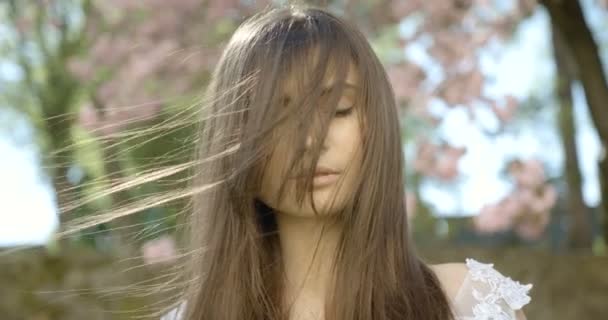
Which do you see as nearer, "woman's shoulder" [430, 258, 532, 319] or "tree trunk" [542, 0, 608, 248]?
"woman's shoulder" [430, 258, 532, 319]

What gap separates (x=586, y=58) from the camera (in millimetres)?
4320

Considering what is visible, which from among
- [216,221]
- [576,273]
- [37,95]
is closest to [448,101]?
[576,273]

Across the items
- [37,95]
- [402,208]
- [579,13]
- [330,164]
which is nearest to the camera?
[330,164]

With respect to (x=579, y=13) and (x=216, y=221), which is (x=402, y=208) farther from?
(x=579, y=13)

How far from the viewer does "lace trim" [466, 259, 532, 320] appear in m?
1.69

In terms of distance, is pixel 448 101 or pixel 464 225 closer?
pixel 448 101

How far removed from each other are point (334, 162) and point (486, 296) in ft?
1.37

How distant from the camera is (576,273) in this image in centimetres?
495

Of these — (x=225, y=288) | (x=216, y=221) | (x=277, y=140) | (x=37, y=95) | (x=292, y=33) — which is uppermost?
(x=37, y=95)

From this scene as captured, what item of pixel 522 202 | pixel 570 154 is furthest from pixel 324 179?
pixel 570 154

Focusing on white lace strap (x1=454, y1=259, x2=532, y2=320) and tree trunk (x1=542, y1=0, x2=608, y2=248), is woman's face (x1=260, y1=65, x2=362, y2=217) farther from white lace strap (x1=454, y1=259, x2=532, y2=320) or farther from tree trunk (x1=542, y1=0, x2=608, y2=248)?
tree trunk (x1=542, y1=0, x2=608, y2=248)

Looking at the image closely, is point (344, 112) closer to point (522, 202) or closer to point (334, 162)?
point (334, 162)

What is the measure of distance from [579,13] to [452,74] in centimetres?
76

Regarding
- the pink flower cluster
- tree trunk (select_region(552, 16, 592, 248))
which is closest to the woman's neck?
the pink flower cluster
